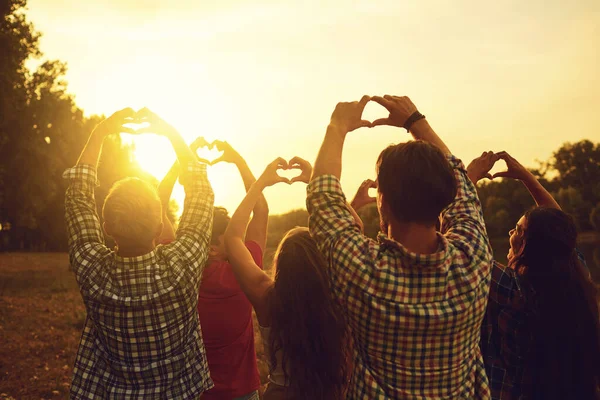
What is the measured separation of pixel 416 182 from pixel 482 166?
1.51 m

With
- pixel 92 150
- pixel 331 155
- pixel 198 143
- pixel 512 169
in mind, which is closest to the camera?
pixel 331 155

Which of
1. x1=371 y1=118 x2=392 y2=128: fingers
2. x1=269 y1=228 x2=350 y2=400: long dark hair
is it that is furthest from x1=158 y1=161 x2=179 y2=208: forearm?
x1=371 y1=118 x2=392 y2=128: fingers

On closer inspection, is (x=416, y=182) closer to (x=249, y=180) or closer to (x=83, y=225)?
(x=83, y=225)

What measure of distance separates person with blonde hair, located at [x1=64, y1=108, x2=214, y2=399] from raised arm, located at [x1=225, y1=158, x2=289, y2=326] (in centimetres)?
25

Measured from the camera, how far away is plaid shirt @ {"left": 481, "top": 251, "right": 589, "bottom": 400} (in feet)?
10.1

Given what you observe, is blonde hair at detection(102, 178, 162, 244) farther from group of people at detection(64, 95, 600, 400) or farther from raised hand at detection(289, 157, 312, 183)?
raised hand at detection(289, 157, 312, 183)

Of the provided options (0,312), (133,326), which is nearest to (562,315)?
(133,326)

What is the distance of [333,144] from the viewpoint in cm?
233

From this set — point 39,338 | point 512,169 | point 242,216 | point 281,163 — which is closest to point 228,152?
point 281,163

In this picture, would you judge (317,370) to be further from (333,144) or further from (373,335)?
(333,144)

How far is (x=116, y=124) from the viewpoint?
2.89 metres

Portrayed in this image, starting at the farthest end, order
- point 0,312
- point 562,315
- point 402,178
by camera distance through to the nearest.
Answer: point 0,312
point 562,315
point 402,178

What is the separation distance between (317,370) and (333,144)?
1.21m

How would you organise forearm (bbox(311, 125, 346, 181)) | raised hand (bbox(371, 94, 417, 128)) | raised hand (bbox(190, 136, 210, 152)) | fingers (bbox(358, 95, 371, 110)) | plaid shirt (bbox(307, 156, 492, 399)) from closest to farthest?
plaid shirt (bbox(307, 156, 492, 399)), forearm (bbox(311, 125, 346, 181)), fingers (bbox(358, 95, 371, 110)), raised hand (bbox(371, 94, 417, 128)), raised hand (bbox(190, 136, 210, 152))
